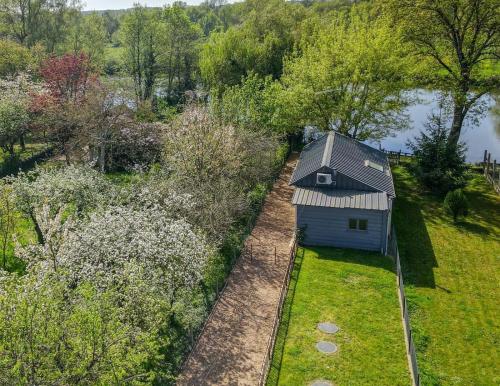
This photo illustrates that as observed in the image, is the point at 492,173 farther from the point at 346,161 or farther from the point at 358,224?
the point at 358,224

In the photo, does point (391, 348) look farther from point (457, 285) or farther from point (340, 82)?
point (340, 82)

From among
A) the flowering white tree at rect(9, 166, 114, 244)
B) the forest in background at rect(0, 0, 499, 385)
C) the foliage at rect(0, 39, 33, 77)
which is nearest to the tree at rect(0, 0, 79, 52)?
the forest in background at rect(0, 0, 499, 385)

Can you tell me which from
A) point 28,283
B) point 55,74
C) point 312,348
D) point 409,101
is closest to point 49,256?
point 28,283

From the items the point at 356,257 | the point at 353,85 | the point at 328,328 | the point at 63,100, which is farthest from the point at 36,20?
the point at 328,328

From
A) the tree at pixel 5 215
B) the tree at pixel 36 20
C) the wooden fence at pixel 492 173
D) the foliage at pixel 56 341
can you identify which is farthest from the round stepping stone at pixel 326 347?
the tree at pixel 36 20

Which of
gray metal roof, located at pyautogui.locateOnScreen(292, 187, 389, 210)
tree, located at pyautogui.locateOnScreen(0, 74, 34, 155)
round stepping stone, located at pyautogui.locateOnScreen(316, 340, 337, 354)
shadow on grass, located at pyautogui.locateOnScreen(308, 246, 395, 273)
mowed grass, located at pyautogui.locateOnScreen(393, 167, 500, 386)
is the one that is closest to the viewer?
mowed grass, located at pyautogui.locateOnScreen(393, 167, 500, 386)

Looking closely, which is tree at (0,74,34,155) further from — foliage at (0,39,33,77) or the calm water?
the calm water
